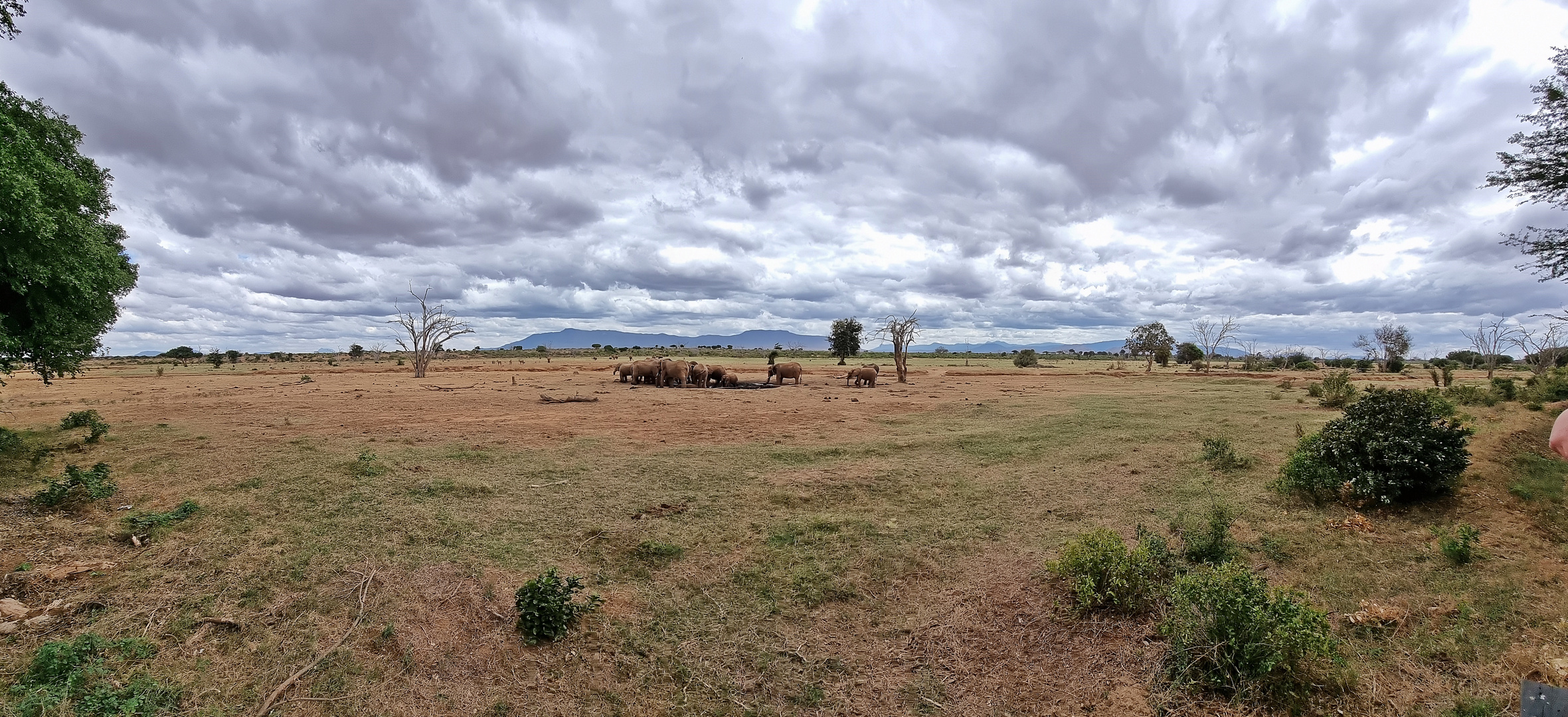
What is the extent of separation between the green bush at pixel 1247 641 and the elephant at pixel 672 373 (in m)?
27.6

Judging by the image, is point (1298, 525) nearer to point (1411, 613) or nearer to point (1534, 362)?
point (1411, 613)

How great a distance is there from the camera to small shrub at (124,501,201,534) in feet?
22.5

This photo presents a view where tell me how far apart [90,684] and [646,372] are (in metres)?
27.8

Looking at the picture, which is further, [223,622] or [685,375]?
[685,375]

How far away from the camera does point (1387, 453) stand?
711 cm

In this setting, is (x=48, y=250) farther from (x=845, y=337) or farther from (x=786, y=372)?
(x=845, y=337)

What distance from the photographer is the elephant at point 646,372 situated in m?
31.5

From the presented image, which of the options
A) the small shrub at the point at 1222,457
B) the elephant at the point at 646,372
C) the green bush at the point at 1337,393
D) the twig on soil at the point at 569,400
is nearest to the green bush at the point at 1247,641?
the small shrub at the point at 1222,457

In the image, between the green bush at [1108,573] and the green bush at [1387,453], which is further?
the green bush at [1387,453]

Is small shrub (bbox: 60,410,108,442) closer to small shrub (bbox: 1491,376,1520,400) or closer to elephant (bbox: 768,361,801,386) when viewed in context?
elephant (bbox: 768,361,801,386)

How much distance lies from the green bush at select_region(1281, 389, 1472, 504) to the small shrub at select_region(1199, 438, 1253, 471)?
1.54m

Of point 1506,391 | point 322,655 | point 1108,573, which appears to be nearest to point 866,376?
point 1506,391

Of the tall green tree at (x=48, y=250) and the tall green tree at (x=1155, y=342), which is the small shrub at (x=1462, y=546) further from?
the tall green tree at (x=1155, y=342)

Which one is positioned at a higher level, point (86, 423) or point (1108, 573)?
point (86, 423)
